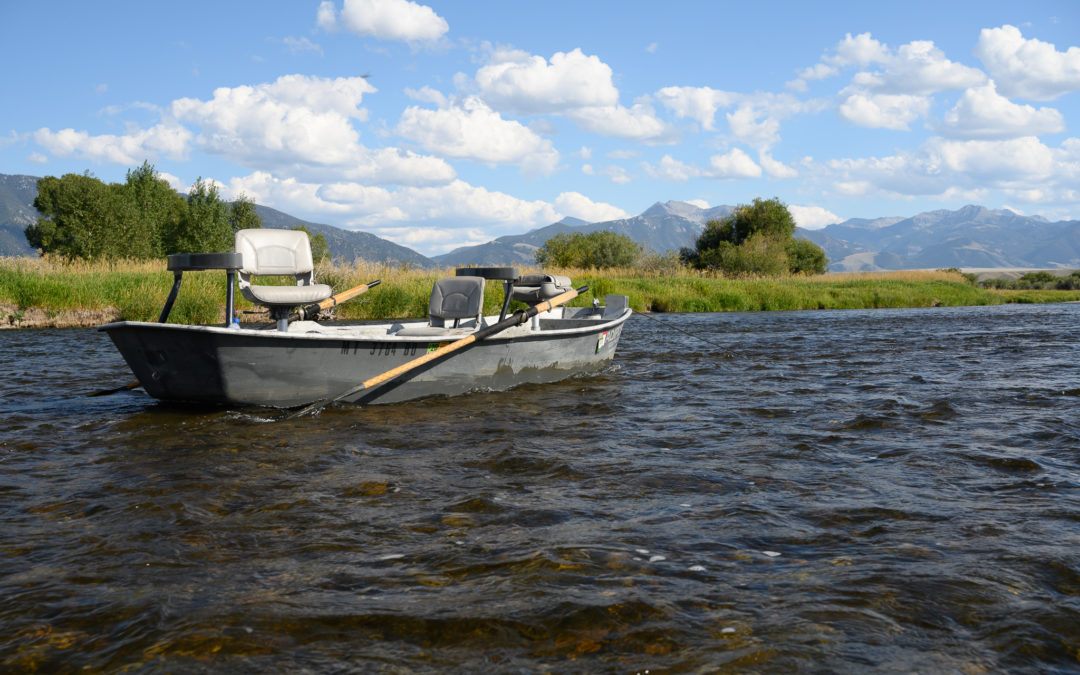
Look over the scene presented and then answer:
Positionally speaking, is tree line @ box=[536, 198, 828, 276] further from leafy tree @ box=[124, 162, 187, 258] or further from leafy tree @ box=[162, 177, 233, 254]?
leafy tree @ box=[124, 162, 187, 258]

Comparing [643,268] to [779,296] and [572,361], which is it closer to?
[779,296]

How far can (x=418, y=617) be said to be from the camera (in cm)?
321

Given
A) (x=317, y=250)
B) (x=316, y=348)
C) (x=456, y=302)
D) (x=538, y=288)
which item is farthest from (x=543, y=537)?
(x=317, y=250)

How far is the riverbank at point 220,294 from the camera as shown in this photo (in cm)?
1978

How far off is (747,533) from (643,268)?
4482 centimetres

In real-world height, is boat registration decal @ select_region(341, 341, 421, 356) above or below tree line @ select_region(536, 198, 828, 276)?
below

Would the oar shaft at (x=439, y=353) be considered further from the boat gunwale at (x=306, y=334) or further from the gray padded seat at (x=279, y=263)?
the gray padded seat at (x=279, y=263)

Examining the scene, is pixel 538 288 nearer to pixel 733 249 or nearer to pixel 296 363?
pixel 296 363

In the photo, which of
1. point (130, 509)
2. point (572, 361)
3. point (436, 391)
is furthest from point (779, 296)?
point (130, 509)

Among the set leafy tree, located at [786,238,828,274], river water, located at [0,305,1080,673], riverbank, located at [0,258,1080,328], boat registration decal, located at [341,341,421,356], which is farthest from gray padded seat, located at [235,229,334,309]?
leafy tree, located at [786,238,828,274]

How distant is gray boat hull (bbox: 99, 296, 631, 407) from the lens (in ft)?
23.4

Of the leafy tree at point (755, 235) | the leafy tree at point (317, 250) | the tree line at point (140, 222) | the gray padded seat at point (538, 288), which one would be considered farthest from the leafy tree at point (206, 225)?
the gray padded seat at point (538, 288)

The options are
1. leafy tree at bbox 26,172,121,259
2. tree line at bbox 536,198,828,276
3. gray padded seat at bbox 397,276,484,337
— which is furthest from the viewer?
leafy tree at bbox 26,172,121,259

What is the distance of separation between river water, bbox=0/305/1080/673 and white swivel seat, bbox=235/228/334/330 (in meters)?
1.51
